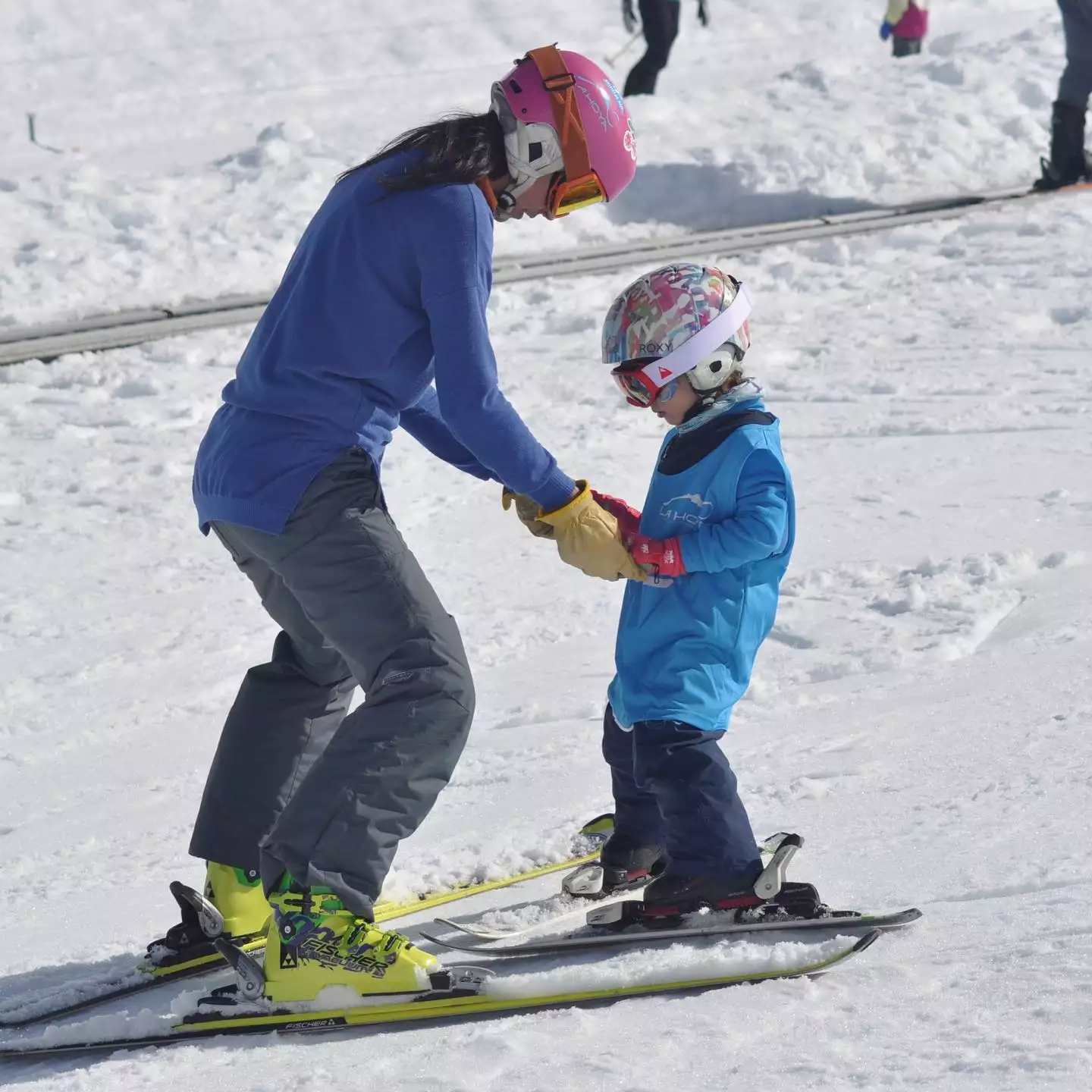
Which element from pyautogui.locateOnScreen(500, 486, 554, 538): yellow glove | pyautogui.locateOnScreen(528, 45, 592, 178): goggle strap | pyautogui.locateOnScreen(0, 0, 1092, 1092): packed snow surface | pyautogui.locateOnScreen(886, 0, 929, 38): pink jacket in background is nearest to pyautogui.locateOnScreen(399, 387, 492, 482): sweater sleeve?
pyautogui.locateOnScreen(500, 486, 554, 538): yellow glove

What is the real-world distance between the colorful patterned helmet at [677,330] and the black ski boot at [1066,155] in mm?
8407

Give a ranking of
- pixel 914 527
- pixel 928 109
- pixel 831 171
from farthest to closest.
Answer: pixel 928 109 → pixel 831 171 → pixel 914 527

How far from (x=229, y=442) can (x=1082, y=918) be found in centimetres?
197

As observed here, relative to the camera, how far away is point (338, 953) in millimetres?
3293

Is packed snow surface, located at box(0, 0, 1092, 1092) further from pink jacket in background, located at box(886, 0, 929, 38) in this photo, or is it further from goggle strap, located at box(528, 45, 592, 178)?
pink jacket in background, located at box(886, 0, 929, 38)

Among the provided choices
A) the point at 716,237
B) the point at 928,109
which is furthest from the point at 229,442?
the point at 928,109

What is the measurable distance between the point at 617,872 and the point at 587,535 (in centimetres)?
95

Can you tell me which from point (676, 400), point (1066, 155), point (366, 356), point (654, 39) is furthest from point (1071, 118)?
point (366, 356)

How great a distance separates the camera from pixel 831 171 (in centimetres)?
1195

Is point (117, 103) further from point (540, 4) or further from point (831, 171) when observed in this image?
point (831, 171)

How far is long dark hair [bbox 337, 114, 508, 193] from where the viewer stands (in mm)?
3195

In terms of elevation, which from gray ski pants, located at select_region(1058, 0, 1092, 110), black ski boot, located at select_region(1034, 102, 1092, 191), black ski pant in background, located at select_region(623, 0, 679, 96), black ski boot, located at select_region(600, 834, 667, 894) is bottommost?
black ski boot, located at select_region(600, 834, 667, 894)

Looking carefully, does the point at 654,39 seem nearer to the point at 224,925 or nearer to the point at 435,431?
the point at 435,431

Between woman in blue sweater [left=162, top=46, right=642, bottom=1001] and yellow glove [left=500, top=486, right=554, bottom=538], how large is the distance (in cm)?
7
